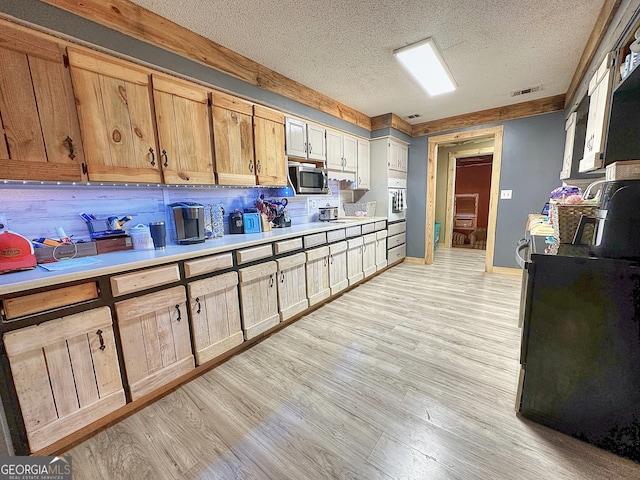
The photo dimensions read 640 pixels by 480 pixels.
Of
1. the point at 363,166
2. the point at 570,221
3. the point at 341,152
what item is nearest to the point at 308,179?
the point at 341,152

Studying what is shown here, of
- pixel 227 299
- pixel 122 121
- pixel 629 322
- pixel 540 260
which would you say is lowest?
pixel 227 299

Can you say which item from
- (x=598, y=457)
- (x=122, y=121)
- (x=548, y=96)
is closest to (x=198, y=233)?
(x=122, y=121)

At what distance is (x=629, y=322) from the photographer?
1.12m

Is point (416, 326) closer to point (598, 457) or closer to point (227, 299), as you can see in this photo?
point (598, 457)

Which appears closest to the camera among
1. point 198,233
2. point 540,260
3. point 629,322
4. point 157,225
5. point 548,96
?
point 629,322

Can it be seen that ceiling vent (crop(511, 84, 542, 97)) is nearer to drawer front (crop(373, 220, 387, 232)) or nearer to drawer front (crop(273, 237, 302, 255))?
drawer front (crop(373, 220, 387, 232))

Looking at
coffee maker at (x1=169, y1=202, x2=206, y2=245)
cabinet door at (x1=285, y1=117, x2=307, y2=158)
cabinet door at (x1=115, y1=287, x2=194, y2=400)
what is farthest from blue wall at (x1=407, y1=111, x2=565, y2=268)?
cabinet door at (x1=115, y1=287, x2=194, y2=400)

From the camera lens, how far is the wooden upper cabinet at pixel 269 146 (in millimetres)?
2453

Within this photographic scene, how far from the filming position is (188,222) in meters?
2.00

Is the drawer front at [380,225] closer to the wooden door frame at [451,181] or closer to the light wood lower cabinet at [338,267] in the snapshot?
the light wood lower cabinet at [338,267]

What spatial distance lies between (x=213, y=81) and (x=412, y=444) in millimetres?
2852

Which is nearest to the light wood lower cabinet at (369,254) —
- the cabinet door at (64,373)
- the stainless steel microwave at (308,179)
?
the stainless steel microwave at (308,179)

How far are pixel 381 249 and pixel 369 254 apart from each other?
1.36ft

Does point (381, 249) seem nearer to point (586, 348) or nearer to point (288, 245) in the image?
point (288, 245)
